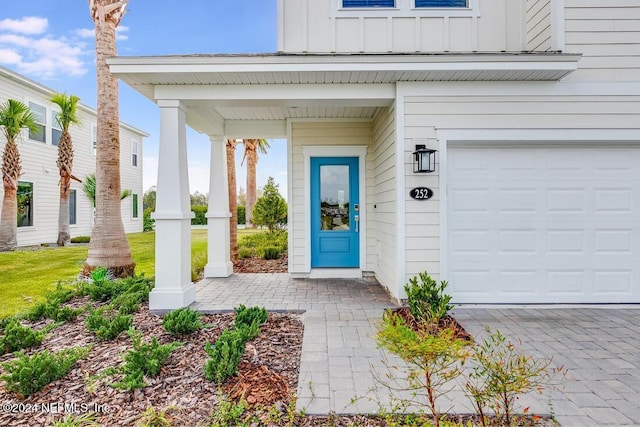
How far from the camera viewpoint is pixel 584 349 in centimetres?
315

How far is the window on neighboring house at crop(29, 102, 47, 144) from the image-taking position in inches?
431

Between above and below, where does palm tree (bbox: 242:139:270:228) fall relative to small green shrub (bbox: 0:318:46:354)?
above

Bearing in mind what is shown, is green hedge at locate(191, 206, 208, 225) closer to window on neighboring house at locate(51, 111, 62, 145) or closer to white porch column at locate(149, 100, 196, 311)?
window on neighboring house at locate(51, 111, 62, 145)

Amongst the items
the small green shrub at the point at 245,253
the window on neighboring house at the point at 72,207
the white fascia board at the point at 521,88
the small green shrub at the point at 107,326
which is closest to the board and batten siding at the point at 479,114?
the white fascia board at the point at 521,88

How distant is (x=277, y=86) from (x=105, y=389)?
3660mm

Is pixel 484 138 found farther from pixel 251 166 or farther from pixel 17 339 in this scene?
pixel 251 166

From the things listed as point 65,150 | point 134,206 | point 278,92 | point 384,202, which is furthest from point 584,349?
point 134,206

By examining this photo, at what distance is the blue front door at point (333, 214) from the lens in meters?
6.29

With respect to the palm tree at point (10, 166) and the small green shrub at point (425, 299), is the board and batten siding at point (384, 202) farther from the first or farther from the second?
the palm tree at point (10, 166)

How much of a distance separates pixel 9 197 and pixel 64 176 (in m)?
1.39

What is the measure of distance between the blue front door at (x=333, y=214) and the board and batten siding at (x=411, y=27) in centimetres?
208

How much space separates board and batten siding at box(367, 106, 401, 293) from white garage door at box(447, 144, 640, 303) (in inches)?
28.9

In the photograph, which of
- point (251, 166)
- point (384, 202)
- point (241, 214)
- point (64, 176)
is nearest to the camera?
point (384, 202)

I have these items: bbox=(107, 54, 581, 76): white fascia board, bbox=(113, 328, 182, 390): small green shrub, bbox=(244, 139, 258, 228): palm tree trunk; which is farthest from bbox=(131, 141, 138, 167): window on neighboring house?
bbox=(113, 328, 182, 390): small green shrub
